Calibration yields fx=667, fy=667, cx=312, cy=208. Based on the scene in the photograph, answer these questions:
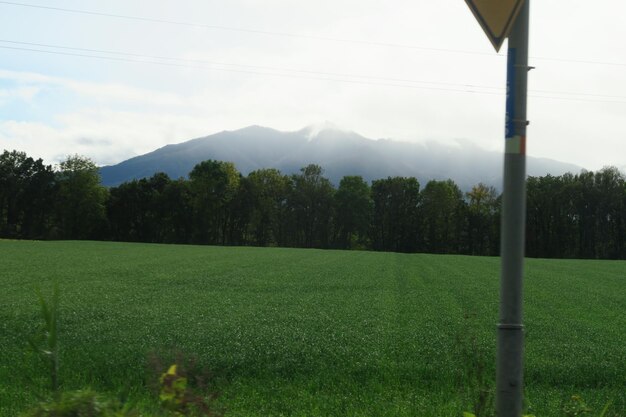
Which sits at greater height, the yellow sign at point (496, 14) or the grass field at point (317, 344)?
the yellow sign at point (496, 14)

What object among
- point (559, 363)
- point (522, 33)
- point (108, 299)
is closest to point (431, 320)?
point (559, 363)

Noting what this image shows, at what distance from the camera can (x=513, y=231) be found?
4.12m

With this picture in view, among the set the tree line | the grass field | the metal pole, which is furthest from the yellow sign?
the tree line

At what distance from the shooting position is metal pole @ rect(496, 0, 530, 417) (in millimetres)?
4070

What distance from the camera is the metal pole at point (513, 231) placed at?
4.07 meters

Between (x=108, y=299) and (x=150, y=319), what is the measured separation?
5.37 meters

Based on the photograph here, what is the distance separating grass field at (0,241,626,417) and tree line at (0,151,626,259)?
3128 inches

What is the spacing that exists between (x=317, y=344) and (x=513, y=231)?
944 centimetres

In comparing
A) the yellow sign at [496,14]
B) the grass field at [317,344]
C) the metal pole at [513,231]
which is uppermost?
the yellow sign at [496,14]

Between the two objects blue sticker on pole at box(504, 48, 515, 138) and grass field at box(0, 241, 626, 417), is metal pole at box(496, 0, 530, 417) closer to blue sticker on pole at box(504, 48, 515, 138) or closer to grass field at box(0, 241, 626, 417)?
blue sticker on pole at box(504, 48, 515, 138)

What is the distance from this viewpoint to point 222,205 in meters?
108

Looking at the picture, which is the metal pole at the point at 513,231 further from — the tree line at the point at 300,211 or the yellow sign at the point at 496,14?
the tree line at the point at 300,211

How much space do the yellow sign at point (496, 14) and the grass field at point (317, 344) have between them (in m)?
2.92

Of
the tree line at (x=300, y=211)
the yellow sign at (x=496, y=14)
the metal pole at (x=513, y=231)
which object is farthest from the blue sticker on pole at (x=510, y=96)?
the tree line at (x=300, y=211)
